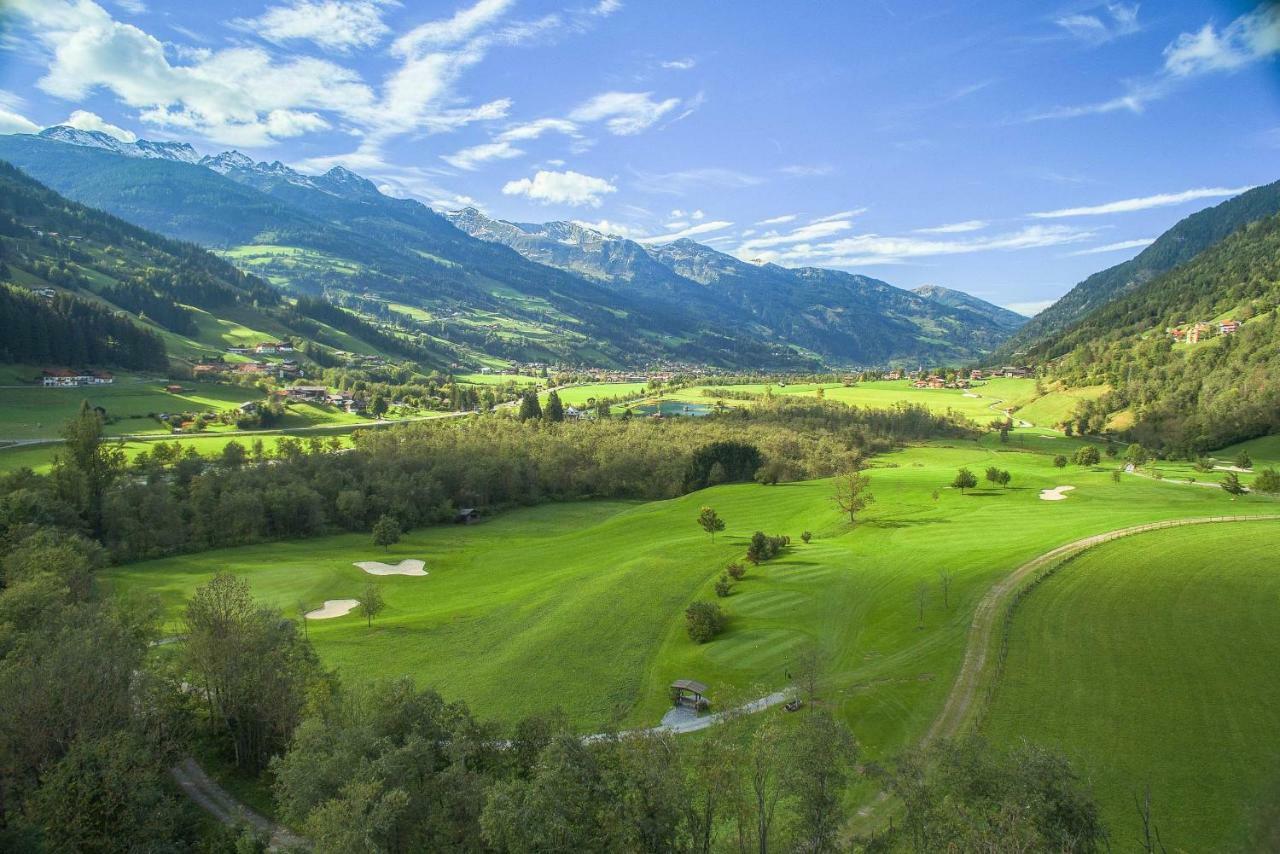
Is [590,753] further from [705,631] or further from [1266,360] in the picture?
[1266,360]

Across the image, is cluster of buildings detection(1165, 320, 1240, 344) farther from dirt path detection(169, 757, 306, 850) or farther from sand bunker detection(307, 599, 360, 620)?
dirt path detection(169, 757, 306, 850)

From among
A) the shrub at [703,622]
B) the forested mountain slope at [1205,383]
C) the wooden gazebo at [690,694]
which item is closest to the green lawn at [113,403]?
the shrub at [703,622]

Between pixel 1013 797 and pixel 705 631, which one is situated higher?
pixel 1013 797

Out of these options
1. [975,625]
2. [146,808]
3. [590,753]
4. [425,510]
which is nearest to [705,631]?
[975,625]

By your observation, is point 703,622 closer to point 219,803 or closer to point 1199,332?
point 219,803

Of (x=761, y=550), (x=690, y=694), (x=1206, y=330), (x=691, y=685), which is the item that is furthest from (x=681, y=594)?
(x=1206, y=330)

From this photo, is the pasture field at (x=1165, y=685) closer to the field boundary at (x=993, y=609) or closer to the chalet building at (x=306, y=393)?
the field boundary at (x=993, y=609)
